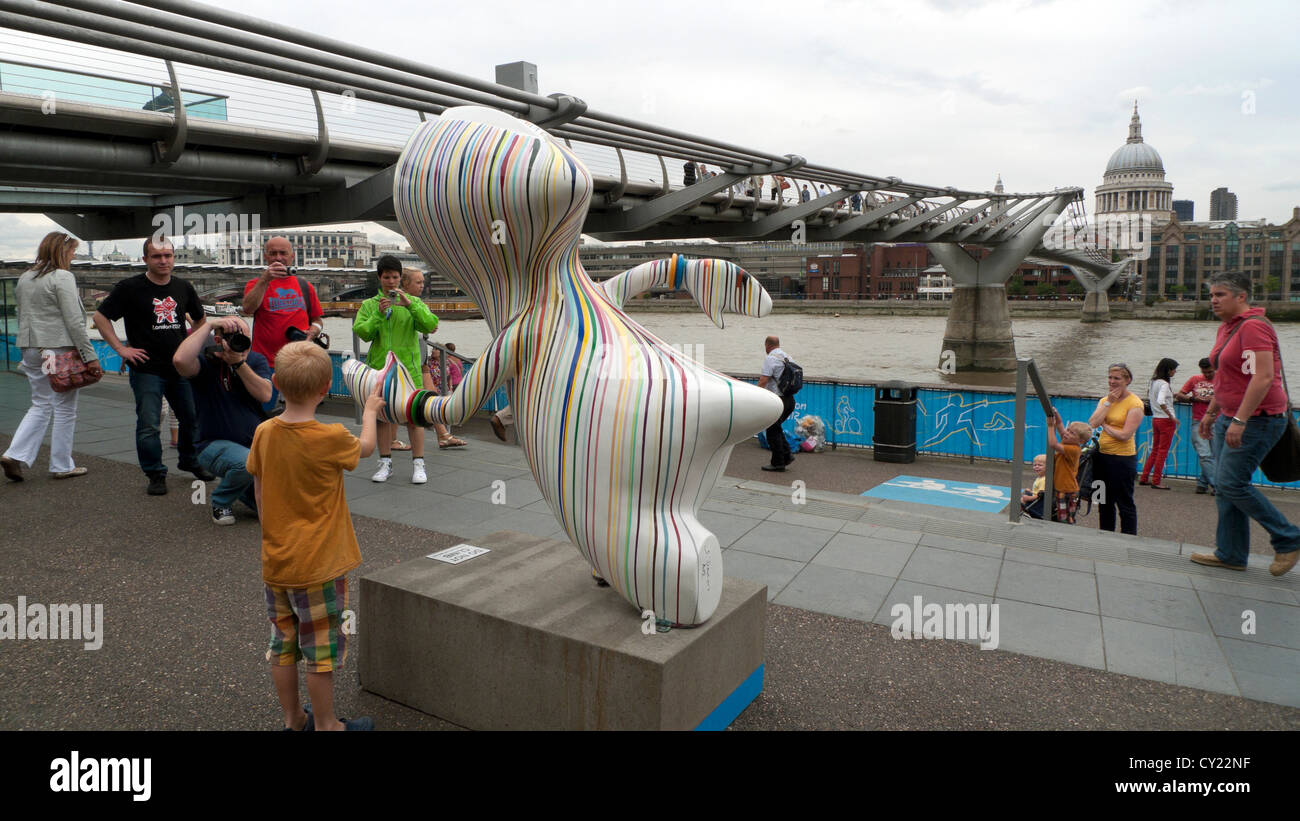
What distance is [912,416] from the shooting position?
10.3 metres

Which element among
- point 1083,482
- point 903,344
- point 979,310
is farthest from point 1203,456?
point 903,344

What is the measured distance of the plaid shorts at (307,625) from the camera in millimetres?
2838

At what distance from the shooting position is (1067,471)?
6551 millimetres

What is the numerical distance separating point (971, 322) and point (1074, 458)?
29.9 m


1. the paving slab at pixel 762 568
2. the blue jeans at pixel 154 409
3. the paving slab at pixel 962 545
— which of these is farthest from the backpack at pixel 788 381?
the blue jeans at pixel 154 409

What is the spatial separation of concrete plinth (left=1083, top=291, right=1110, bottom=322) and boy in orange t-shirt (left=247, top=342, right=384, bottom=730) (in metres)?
65.7

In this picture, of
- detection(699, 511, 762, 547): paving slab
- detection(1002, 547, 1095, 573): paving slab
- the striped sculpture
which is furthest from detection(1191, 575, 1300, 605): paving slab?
the striped sculpture

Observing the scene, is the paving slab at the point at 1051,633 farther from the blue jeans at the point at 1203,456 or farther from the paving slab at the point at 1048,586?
the blue jeans at the point at 1203,456

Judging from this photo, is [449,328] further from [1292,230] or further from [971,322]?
[1292,230]

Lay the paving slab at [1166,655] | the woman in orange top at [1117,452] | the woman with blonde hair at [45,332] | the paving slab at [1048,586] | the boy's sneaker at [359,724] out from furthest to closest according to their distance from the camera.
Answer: the woman with blonde hair at [45,332]
the woman in orange top at [1117,452]
the paving slab at [1048,586]
the paving slab at [1166,655]
the boy's sneaker at [359,724]

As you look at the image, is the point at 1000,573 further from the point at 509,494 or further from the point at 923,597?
the point at 509,494

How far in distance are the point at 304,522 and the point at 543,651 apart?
3.00 ft

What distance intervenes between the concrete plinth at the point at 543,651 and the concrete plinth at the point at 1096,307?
64908 millimetres

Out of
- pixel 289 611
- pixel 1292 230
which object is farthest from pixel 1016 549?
pixel 1292 230
